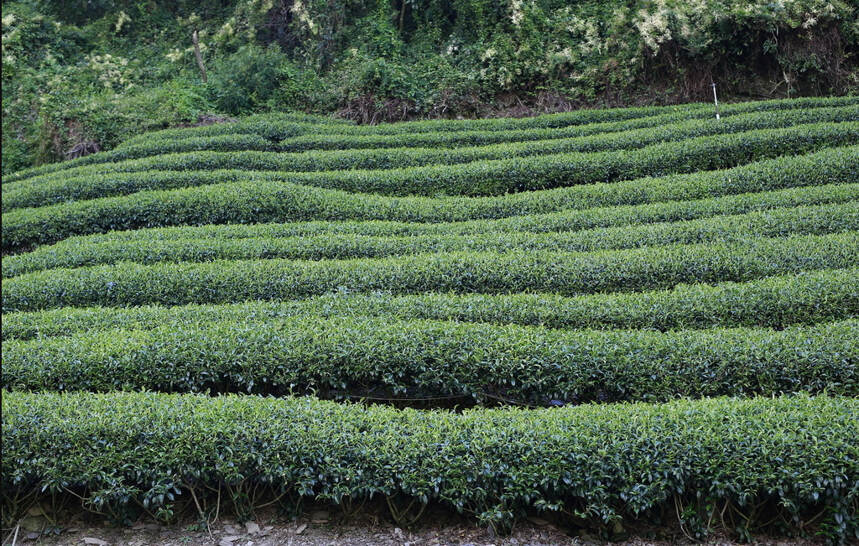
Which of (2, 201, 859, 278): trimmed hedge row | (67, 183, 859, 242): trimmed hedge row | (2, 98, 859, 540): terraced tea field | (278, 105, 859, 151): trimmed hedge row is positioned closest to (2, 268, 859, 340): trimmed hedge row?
(2, 98, 859, 540): terraced tea field

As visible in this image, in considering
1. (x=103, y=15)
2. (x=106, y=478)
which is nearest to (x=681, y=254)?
(x=106, y=478)

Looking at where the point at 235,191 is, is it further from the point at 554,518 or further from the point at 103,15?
the point at 103,15

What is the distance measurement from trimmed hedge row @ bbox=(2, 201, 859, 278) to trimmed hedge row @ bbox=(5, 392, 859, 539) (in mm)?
4818

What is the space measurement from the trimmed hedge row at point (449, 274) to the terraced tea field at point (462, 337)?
4 cm

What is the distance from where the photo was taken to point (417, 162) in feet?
54.2

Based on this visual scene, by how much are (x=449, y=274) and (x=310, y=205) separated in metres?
4.86

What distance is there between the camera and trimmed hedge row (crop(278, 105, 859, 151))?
15633 millimetres

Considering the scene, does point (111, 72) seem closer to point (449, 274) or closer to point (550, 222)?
point (550, 222)

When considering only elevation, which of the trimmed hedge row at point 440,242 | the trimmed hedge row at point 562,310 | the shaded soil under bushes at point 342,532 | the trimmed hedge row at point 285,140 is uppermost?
the trimmed hedge row at point 285,140

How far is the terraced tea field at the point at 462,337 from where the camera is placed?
18.0 feet

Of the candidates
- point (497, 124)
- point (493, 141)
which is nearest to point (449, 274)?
point (493, 141)

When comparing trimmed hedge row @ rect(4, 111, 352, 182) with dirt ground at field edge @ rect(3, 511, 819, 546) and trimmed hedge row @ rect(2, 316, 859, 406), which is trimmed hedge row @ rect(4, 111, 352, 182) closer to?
trimmed hedge row @ rect(2, 316, 859, 406)

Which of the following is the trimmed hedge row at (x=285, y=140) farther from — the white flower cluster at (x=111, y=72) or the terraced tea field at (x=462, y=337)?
the white flower cluster at (x=111, y=72)

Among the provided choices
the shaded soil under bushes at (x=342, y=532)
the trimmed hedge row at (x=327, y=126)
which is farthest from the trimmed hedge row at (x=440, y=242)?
the trimmed hedge row at (x=327, y=126)
